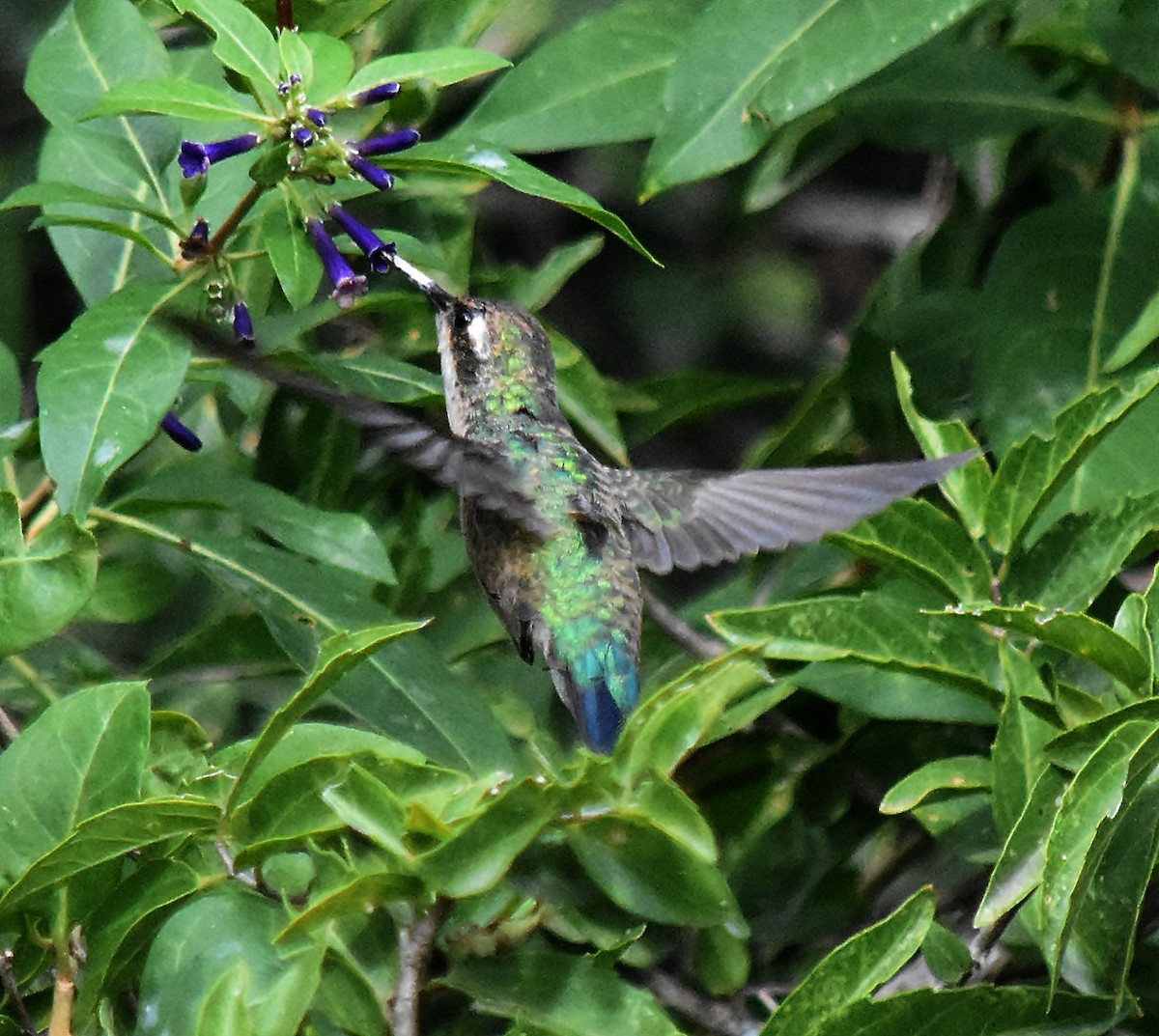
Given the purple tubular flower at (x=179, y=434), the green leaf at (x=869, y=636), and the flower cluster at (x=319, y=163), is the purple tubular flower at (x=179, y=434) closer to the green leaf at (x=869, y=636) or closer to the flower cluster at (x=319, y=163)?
the flower cluster at (x=319, y=163)

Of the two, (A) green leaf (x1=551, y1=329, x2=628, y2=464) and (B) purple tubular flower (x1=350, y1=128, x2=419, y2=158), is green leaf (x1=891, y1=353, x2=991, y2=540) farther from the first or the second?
(A) green leaf (x1=551, y1=329, x2=628, y2=464)

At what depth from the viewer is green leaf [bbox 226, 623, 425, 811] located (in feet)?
6.30

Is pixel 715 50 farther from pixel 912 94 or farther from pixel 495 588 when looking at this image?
pixel 495 588

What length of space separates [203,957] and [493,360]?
4.35ft

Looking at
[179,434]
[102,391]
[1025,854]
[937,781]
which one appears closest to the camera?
[1025,854]

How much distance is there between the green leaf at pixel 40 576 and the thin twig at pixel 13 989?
43 centimetres

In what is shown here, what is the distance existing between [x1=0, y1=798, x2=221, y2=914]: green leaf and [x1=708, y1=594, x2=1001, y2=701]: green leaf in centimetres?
69

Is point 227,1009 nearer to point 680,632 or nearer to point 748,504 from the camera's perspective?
point 748,504

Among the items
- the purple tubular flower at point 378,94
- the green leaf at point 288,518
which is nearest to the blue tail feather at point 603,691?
the green leaf at point 288,518

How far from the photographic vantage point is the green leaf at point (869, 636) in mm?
2404

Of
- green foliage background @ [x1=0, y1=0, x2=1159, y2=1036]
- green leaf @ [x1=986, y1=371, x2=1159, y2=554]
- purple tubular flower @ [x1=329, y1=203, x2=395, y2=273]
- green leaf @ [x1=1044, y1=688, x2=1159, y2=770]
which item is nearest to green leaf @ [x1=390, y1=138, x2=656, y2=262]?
green foliage background @ [x1=0, y1=0, x2=1159, y2=1036]

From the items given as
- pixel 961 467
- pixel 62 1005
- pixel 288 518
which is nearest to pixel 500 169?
pixel 288 518

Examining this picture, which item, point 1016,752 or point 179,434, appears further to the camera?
point 179,434

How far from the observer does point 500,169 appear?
2.45 meters
